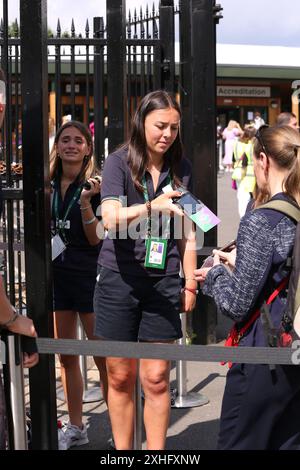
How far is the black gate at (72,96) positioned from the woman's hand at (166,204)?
1.94ft

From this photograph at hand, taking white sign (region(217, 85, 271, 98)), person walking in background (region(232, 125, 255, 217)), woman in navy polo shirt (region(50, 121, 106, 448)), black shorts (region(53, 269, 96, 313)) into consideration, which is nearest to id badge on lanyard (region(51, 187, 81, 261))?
woman in navy polo shirt (region(50, 121, 106, 448))

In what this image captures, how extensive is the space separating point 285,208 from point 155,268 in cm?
100

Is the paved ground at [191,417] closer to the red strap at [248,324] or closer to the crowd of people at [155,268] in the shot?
the crowd of people at [155,268]

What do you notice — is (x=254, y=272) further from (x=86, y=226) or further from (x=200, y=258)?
(x=200, y=258)

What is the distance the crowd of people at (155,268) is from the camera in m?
3.00

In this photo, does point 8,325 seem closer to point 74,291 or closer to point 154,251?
point 154,251

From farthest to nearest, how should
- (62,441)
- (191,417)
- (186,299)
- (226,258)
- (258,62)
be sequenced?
(258,62)
(191,417)
(62,441)
(186,299)
(226,258)

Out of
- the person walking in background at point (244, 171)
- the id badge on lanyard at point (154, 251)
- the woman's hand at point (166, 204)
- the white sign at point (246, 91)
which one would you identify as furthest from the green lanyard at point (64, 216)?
the white sign at point (246, 91)

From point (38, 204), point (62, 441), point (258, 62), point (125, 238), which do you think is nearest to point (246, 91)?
point (258, 62)

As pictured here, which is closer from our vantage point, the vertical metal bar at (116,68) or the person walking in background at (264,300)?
the person walking in background at (264,300)

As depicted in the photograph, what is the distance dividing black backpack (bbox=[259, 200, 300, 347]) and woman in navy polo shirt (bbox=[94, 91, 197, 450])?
86cm

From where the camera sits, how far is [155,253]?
3771 mm

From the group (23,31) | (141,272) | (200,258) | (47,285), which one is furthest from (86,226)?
(200,258)
